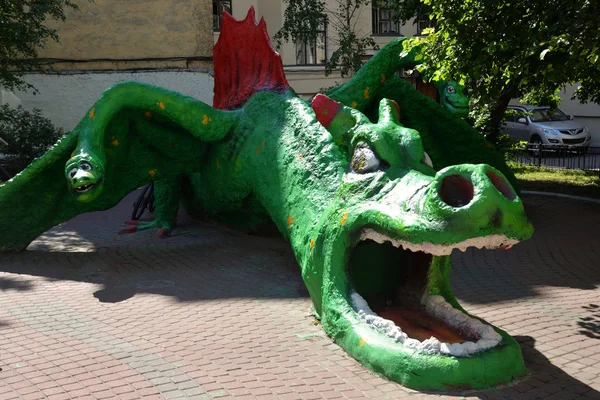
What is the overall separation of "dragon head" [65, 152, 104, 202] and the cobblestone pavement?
3.08 ft

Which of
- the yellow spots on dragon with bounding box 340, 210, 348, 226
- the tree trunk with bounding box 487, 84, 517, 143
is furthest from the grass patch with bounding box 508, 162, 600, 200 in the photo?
the yellow spots on dragon with bounding box 340, 210, 348, 226

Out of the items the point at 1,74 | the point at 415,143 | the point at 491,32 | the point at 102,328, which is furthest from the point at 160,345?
the point at 1,74

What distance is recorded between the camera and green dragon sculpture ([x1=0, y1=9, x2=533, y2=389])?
435cm

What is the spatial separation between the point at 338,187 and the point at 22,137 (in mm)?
11219

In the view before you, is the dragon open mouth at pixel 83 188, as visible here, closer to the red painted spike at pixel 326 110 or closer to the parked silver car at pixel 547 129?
the red painted spike at pixel 326 110

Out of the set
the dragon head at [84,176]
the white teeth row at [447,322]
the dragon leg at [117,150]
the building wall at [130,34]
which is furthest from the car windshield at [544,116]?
the white teeth row at [447,322]

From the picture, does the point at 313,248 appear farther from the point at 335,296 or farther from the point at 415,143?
the point at 415,143

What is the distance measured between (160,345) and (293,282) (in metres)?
2.14

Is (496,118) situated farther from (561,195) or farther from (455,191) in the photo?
(455,191)

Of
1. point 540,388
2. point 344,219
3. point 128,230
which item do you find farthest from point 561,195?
point 540,388

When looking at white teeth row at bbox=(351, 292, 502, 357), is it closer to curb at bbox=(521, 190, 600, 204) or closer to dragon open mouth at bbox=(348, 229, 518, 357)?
dragon open mouth at bbox=(348, 229, 518, 357)

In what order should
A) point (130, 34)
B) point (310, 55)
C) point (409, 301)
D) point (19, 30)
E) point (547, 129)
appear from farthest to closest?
point (310, 55), point (547, 129), point (130, 34), point (19, 30), point (409, 301)

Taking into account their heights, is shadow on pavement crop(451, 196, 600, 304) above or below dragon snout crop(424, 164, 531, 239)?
below

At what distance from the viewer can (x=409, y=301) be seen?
5.45m
